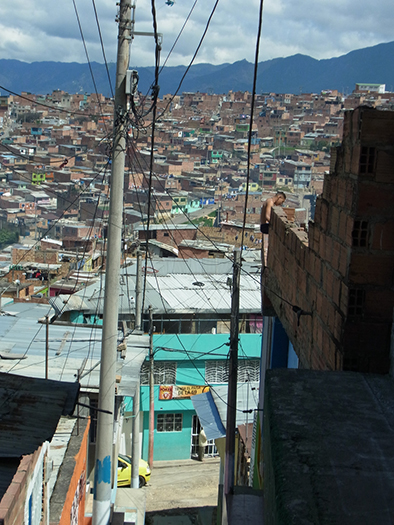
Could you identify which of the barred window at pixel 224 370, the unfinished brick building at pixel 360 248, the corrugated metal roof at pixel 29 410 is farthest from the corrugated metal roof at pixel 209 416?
the unfinished brick building at pixel 360 248

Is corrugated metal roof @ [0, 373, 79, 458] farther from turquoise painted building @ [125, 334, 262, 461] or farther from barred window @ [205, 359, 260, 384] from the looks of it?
barred window @ [205, 359, 260, 384]

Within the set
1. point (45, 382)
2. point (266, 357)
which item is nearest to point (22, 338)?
point (266, 357)

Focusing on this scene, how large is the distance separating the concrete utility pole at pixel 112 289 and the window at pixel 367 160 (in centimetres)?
302

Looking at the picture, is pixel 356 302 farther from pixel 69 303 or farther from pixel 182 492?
pixel 69 303

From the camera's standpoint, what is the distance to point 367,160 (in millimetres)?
3182

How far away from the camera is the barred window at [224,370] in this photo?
16156 millimetres

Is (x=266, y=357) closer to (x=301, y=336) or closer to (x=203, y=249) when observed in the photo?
(x=301, y=336)

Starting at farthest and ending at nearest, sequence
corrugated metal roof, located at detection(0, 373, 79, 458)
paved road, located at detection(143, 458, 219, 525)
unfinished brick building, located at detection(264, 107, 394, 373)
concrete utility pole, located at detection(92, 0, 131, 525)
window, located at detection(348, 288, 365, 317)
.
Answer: paved road, located at detection(143, 458, 219, 525), concrete utility pole, located at detection(92, 0, 131, 525), corrugated metal roof, located at detection(0, 373, 79, 458), window, located at detection(348, 288, 365, 317), unfinished brick building, located at detection(264, 107, 394, 373)

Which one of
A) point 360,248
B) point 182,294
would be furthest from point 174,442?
point 360,248

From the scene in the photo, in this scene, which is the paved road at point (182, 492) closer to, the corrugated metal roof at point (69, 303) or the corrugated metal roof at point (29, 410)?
the corrugated metal roof at point (69, 303)

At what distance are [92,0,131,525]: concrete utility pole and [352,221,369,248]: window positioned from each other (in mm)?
2994

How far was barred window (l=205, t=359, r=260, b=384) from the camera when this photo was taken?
636 inches

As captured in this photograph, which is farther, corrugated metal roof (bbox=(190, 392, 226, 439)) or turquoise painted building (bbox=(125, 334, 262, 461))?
turquoise painted building (bbox=(125, 334, 262, 461))

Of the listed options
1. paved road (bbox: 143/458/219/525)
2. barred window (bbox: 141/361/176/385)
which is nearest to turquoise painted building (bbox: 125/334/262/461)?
barred window (bbox: 141/361/176/385)
